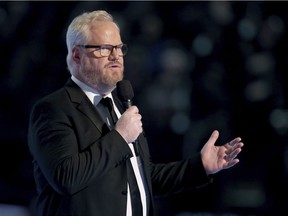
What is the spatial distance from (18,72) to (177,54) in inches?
31.5

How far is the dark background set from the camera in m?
2.64

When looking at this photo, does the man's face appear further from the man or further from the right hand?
the right hand

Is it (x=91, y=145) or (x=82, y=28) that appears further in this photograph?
(x=82, y=28)

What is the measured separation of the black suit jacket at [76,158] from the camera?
4.55ft

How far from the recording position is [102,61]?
160cm

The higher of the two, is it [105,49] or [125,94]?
[105,49]

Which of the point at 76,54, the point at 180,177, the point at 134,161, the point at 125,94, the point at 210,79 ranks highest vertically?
the point at 76,54

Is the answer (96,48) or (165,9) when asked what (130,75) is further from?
(96,48)

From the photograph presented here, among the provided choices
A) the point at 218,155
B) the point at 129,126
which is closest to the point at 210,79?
the point at 218,155

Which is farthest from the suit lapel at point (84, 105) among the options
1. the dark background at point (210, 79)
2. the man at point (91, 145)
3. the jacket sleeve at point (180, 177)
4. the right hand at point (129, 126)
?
the dark background at point (210, 79)

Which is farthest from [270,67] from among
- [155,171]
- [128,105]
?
[128,105]

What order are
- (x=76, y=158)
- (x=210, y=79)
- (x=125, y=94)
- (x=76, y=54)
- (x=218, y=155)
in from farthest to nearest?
1. (x=210, y=79)
2. (x=218, y=155)
3. (x=76, y=54)
4. (x=125, y=94)
5. (x=76, y=158)

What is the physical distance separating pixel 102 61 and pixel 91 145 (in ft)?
0.96

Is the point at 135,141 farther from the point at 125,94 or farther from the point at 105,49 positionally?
the point at 105,49
